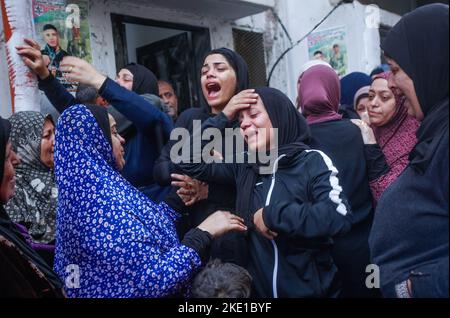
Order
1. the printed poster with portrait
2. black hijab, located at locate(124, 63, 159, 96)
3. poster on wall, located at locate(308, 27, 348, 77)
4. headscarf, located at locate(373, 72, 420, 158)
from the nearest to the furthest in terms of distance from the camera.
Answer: headscarf, located at locate(373, 72, 420, 158) → black hijab, located at locate(124, 63, 159, 96) → the printed poster with portrait → poster on wall, located at locate(308, 27, 348, 77)

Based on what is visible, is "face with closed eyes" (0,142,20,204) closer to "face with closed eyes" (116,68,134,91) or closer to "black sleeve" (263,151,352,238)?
"black sleeve" (263,151,352,238)

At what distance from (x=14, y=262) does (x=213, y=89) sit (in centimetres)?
149

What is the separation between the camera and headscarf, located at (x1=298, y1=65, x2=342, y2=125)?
2.62 meters

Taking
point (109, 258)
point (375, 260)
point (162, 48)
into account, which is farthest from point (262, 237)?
point (162, 48)

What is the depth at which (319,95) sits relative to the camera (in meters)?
2.62

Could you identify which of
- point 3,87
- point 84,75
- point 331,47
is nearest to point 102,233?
point 84,75

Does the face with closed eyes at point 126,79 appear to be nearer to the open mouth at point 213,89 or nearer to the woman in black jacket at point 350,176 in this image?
the open mouth at point 213,89

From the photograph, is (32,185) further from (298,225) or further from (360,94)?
(360,94)

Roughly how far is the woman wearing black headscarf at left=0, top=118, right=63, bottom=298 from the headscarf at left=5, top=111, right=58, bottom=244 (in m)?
0.63

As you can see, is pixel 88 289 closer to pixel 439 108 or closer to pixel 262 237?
pixel 262 237

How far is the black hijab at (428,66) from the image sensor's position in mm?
1414

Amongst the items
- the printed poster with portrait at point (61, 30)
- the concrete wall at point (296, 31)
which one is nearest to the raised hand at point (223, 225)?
the printed poster with portrait at point (61, 30)

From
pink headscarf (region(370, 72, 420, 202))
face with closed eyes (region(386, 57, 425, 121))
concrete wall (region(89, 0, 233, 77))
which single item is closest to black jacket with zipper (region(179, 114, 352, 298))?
face with closed eyes (region(386, 57, 425, 121))

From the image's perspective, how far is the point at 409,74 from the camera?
4.99 feet
